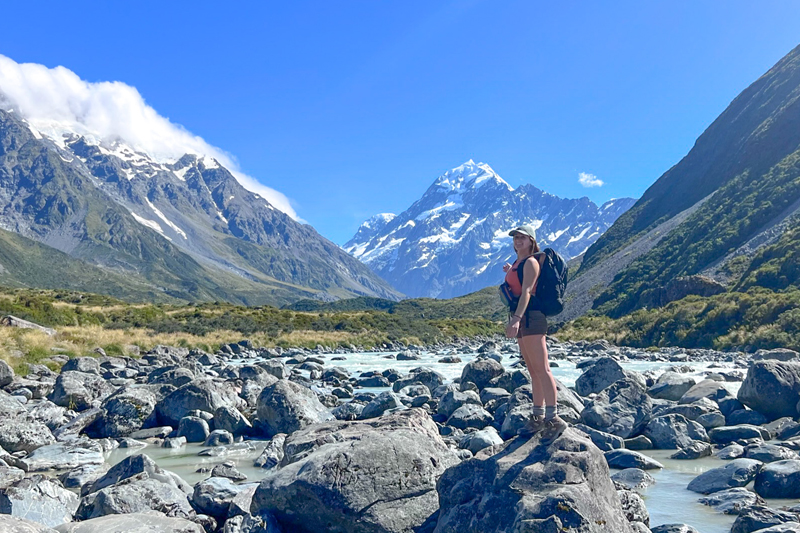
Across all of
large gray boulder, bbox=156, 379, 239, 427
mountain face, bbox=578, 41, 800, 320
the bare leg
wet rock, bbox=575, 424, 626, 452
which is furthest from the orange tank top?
mountain face, bbox=578, 41, 800, 320

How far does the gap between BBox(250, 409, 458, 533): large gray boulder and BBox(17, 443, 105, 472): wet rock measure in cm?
689

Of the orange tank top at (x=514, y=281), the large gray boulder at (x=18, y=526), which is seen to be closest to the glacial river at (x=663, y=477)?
the orange tank top at (x=514, y=281)

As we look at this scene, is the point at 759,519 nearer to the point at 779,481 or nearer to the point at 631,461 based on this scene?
the point at 779,481

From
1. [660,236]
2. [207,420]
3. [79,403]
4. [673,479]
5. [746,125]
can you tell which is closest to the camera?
[673,479]

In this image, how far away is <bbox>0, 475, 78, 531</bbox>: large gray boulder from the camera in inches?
280

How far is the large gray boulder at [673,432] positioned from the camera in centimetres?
1297

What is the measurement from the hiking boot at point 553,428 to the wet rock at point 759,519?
3.17 metres

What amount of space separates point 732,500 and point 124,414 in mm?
14674

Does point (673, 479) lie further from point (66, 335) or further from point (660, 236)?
point (660, 236)

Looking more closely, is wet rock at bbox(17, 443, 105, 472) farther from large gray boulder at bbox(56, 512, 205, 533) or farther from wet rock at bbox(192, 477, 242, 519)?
large gray boulder at bbox(56, 512, 205, 533)

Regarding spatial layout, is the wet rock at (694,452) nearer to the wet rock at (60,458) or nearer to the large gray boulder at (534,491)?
the large gray boulder at (534,491)

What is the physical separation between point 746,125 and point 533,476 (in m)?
169

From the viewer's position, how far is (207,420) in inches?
604

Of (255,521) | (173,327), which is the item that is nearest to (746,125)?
(173,327)
